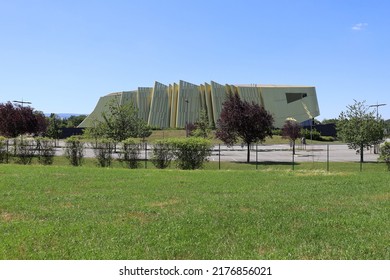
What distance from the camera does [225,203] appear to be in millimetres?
8266

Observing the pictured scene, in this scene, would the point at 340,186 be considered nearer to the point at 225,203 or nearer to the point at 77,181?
the point at 225,203

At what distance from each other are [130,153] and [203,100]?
65.1m

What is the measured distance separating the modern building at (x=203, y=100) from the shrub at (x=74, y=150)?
6221cm

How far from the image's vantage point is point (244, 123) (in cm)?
2872

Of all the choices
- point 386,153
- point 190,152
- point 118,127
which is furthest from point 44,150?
point 386,153

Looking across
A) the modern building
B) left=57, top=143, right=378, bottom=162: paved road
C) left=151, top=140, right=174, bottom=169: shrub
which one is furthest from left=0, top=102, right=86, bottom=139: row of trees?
the modern building

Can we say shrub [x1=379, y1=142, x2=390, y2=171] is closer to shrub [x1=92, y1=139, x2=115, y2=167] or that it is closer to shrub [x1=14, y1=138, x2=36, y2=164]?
shrub [x1=92, y1=139, x2=115, y2=167]

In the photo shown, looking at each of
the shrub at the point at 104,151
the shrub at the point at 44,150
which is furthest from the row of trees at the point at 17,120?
the shrub at the point at 104,151

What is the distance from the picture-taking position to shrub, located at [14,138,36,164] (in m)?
22.2

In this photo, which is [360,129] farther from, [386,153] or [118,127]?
[118,127]

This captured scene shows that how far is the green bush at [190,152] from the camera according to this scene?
781 inches

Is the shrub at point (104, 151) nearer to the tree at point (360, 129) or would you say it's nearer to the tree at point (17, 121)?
the tree at point (360, 129)
